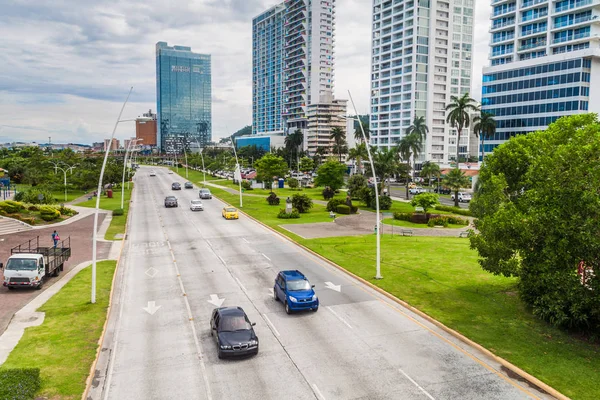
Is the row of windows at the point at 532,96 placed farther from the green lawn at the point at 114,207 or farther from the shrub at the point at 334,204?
the green lawn at the point at 114,207

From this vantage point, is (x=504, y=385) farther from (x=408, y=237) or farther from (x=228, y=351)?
(x=408, y=237)

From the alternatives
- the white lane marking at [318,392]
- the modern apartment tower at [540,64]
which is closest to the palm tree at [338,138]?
the modern apartment tower at [540,64]

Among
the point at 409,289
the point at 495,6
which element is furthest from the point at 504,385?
the point at 495,6

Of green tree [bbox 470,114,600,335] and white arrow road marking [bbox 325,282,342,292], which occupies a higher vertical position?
green tree [bbox 470,114,600,335]

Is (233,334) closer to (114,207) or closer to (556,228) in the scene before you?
(556,228)

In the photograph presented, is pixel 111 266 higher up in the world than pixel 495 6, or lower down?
lower down

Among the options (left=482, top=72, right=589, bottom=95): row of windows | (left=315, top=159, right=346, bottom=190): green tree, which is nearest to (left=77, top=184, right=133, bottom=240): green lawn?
(left=315, top=159, right=346, bottom=190): green tree

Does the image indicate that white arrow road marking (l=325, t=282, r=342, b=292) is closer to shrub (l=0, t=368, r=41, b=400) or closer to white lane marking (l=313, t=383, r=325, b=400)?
white lane marking (l=313, t=383, r=325, b=400)

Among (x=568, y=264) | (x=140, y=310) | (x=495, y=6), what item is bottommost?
(x=140, y=310)
